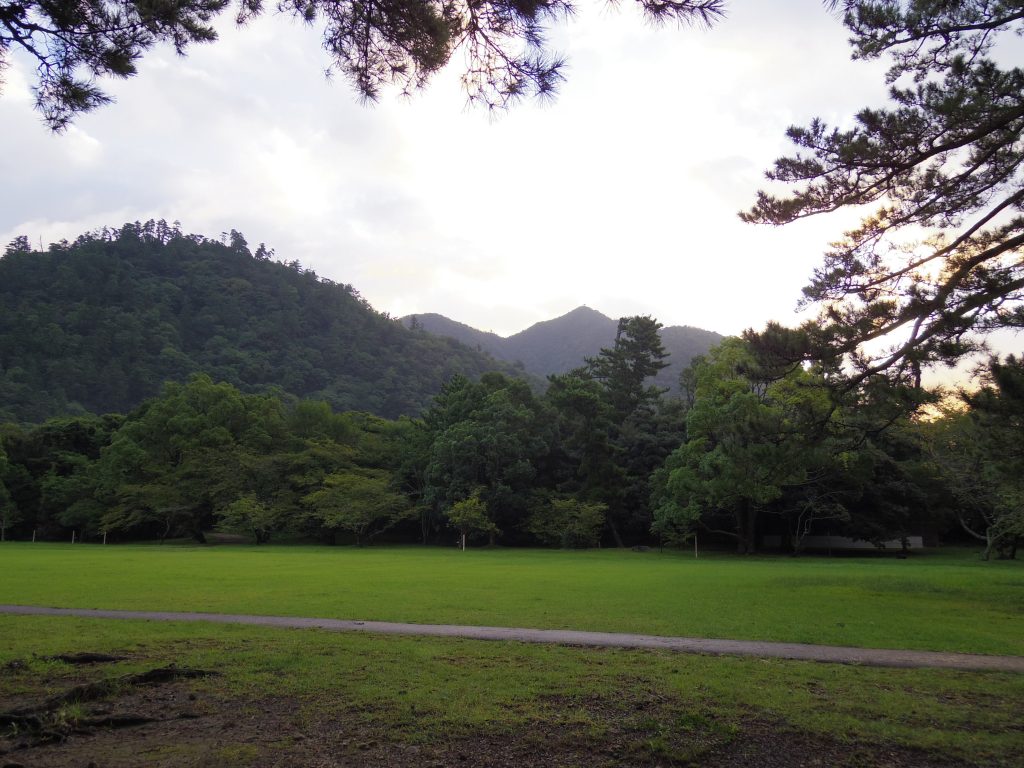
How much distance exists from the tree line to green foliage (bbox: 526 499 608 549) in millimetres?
145

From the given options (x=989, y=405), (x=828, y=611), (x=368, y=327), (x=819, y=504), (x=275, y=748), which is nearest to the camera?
(x=275, y=748)

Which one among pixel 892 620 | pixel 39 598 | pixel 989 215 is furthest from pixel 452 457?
pixel 989 215

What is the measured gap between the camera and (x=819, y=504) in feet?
129

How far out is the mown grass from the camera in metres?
5.52

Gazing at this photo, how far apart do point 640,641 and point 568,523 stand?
3458cm

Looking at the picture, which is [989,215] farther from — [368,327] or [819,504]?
[368,327]

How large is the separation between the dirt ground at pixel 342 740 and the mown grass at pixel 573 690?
0.16 feet

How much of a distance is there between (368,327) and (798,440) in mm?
100564

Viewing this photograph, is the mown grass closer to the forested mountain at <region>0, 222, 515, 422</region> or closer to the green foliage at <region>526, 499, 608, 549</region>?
the green foliage at <region>526, 499, 608, 549</region>

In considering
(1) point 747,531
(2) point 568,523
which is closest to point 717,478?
(1) point 747,531

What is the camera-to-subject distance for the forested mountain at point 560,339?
138 metres

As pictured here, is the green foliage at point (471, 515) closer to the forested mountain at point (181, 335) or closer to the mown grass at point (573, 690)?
the mown grass at point (573, 690)

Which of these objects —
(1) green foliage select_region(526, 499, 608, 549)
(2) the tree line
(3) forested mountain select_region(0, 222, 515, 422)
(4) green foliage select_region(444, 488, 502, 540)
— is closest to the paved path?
(2) the tree line

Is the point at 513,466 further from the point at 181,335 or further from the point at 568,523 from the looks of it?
the point at 181,335
